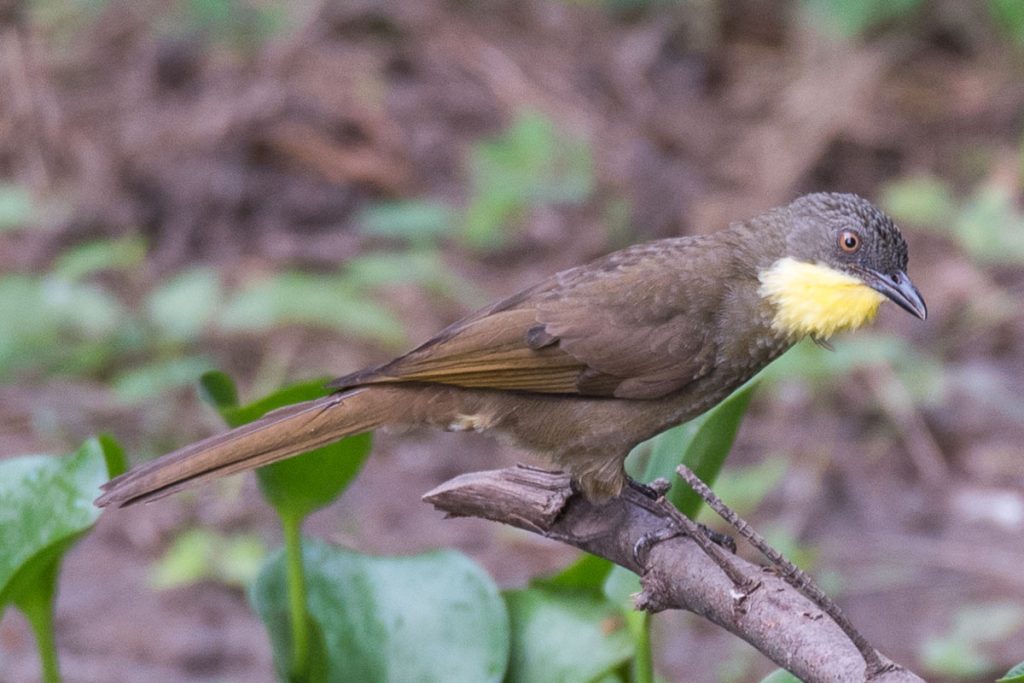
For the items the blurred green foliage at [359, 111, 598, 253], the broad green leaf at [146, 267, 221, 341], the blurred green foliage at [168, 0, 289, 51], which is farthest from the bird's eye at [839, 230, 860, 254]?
the blurred green foliage at [168, 0, 289, 51]

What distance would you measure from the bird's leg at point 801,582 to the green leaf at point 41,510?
1.17m

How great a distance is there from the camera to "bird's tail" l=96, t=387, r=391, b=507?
8.80 ft

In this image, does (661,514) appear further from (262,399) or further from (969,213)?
(969,213)

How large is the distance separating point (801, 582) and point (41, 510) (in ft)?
4.79

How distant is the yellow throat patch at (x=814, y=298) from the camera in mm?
3186

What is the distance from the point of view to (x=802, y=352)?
5.85 meters

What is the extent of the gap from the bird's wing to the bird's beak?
360mm

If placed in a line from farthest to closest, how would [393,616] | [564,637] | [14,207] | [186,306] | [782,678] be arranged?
[14,207] → [186,306] → [393,616] → [564,637] → [782,678]

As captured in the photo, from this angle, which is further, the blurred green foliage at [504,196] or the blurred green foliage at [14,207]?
the blurred green foliage at [504,196]

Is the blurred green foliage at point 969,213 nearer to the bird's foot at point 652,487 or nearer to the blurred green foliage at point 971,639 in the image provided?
the blurred green foliage at point 971,639

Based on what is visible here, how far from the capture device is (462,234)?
7.39m

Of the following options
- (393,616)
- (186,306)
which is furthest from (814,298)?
(186,306)

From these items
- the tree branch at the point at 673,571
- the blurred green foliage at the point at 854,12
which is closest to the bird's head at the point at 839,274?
the tree branch at the point at 673,571

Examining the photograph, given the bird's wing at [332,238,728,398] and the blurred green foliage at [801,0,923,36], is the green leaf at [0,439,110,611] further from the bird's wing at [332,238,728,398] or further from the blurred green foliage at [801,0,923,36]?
the blurred green foliage at [801,0,923,36]
